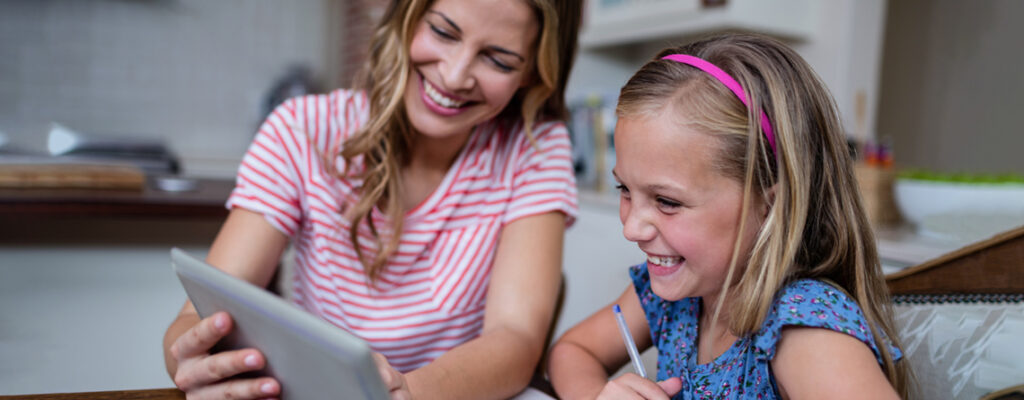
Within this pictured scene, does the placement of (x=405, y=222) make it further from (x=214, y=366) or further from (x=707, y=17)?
(x=707, y=17)

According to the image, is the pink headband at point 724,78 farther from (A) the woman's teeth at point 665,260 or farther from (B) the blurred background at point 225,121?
(B) the blurred background at point 225,121

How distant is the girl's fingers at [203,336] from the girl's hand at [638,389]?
1.21ft

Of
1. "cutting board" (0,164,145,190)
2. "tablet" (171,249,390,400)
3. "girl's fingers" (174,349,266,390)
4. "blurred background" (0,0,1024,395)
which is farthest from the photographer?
"cutting board" (0,164,145,190)

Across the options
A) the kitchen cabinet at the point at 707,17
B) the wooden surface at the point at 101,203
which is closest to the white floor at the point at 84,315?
the wooden surface at the point at 101,203

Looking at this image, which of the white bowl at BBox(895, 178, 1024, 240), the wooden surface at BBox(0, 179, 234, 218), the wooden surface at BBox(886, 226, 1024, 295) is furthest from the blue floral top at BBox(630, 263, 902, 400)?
the wooden surface at BBox(0, 179, 234, 218)

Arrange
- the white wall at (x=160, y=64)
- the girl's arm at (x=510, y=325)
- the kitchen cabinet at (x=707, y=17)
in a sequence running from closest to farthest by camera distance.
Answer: the girl's arm at (x=510, y=325), the kitchen cabinet at (x=707, y=17), the white wall at (x=160, y=64)

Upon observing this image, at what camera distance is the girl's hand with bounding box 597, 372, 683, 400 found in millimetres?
735

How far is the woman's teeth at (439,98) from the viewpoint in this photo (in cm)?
103

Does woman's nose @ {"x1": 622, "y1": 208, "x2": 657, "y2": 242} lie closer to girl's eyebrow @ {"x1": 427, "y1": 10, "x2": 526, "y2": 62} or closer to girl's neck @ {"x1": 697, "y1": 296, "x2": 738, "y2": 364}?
girl's neck @ {"x1": 697, "y1": 296, "x2": 738, "y2": 364}

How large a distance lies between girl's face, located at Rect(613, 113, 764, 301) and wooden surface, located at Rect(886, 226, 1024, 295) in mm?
224

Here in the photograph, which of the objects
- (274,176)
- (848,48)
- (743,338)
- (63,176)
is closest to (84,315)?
(63,176)

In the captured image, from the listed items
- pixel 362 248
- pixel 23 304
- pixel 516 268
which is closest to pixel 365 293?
pixel 362 248

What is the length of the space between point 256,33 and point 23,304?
9.34 ft

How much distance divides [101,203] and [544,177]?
1.04 meters
